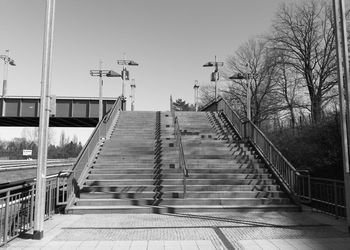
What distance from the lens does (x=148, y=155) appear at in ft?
46.8

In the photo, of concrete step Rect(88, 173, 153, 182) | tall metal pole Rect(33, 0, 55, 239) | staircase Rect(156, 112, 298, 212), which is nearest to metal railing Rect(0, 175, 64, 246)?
tall metal pole Rect(33, 0, 55, 239)

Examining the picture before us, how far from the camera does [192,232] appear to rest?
24.6 feet

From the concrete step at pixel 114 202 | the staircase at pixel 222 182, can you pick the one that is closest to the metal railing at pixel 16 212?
the concrete step at pixel 114 202

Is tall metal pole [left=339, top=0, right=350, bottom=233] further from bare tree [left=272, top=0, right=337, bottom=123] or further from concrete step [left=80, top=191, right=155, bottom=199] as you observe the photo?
bare tree [left=272, top=0, right=337, bottom=123]

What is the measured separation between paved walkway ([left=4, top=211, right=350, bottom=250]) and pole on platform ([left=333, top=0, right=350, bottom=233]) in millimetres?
1251

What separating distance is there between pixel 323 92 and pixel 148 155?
25.5m

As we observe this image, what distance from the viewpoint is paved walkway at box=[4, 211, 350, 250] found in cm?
652

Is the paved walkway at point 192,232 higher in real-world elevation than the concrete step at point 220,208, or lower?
lower

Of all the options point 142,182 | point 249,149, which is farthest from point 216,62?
point 142,182

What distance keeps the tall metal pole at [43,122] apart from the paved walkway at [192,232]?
460 mm

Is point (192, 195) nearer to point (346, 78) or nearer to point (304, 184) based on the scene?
point (304, 184)

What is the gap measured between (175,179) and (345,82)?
636 cm

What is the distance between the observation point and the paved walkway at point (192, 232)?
6516 mm

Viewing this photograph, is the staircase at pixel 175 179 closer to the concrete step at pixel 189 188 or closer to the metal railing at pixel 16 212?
the concrete step at pixel 189 188
